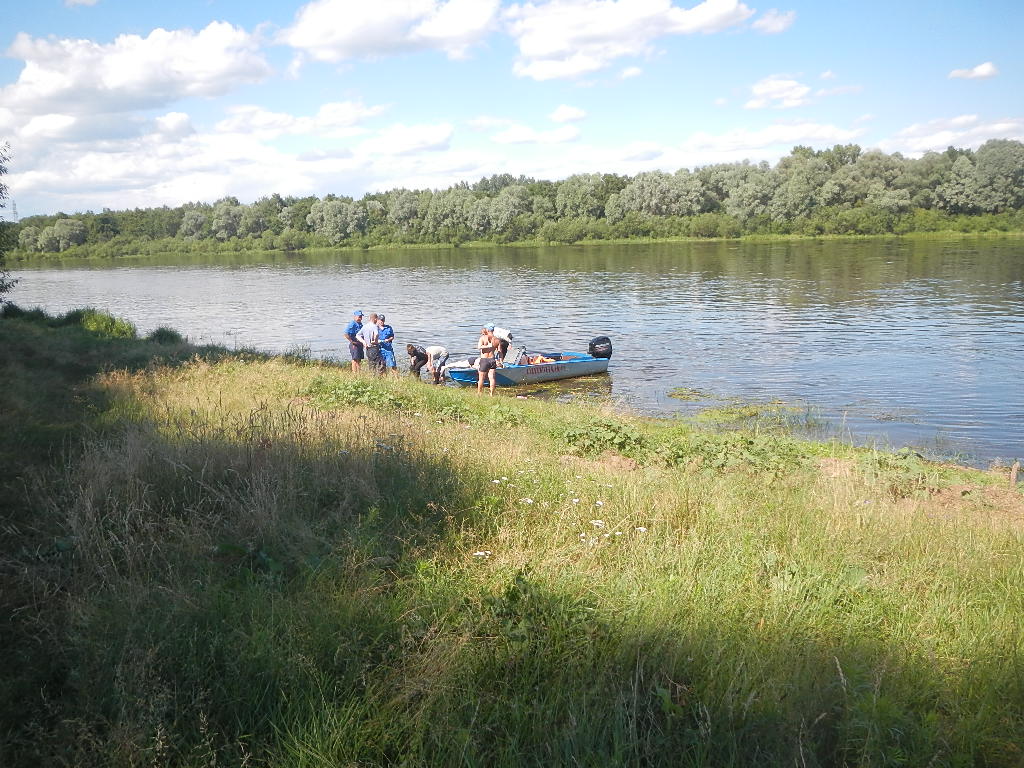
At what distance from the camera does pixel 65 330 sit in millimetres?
21797

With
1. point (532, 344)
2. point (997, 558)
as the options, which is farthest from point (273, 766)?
point (532, 344)

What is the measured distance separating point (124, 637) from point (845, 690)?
12.6 ft

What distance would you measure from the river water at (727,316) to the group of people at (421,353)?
3137 mm

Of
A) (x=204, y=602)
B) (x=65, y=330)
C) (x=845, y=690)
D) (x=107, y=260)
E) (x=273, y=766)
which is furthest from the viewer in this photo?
(x=107, y=260)

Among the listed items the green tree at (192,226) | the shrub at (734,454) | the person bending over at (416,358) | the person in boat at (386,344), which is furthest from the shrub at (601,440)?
the green tree at (192,226)

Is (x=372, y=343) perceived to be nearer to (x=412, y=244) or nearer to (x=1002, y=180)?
(x=1002, y=180)

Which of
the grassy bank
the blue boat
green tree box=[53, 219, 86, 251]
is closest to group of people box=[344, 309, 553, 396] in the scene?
the blue boat

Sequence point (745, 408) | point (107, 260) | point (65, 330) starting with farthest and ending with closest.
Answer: point (107, 260) < point (65, 330) < point (745, 408)

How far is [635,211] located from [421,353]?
78988 mm

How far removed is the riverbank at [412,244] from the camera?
77000mm

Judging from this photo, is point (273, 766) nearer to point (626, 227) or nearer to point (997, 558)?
point (997, 558)

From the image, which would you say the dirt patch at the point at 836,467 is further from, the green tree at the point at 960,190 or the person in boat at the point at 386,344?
the green tree at the point at 960,190

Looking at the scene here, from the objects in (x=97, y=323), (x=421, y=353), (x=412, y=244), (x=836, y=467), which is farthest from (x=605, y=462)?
(x=412, y=244)

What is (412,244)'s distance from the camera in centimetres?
10775
